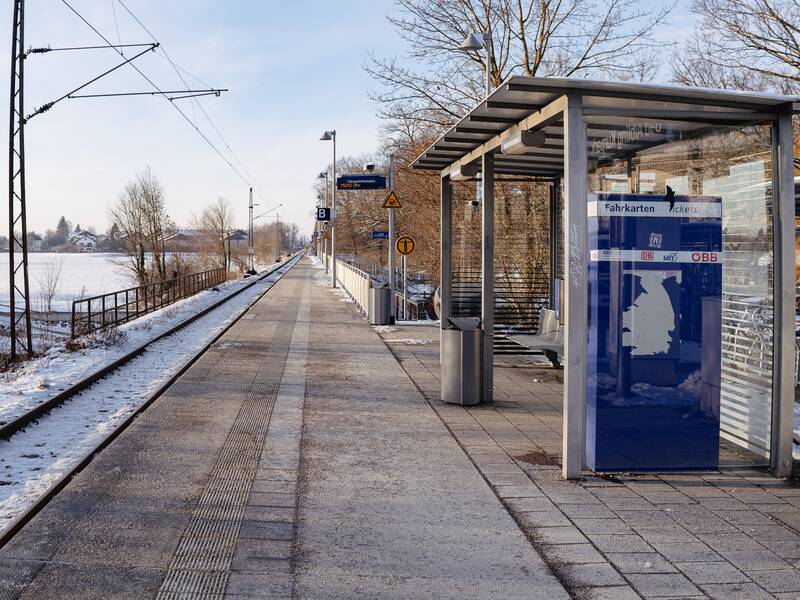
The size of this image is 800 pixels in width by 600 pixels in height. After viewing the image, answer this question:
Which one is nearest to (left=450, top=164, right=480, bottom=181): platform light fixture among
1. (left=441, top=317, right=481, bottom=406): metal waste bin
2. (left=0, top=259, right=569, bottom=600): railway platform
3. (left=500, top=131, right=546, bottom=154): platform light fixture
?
(left=441, top=317, right=481, bottom=406): metal waste bin

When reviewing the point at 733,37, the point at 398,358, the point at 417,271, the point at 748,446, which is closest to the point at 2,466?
the point at 748,446

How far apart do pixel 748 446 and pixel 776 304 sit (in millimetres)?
1195

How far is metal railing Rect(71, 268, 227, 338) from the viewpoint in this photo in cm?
1727

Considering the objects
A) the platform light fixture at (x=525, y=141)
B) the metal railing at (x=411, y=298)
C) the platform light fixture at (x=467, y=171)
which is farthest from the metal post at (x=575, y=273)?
the metal railing at (x=411, y=298)

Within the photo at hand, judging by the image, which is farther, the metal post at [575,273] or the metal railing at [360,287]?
the metal railing at [360,287]

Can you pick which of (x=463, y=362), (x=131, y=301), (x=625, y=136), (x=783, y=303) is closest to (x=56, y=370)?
(x=463, y=362)

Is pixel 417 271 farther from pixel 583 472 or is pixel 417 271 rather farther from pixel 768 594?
pixel 768 594

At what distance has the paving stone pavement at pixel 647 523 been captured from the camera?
4.05 metres

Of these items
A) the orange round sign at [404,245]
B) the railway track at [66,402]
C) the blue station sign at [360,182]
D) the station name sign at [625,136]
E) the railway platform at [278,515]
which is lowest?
the railway platform at [278,515]

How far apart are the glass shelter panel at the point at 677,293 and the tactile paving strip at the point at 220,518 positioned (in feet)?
8.83

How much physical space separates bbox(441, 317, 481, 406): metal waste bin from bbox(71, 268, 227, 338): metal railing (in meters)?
9.54

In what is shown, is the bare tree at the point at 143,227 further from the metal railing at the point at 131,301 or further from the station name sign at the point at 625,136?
the station name sign at the point at 625,136

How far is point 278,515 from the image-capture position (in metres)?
5.03

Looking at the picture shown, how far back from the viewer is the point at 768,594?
3.88 meters
